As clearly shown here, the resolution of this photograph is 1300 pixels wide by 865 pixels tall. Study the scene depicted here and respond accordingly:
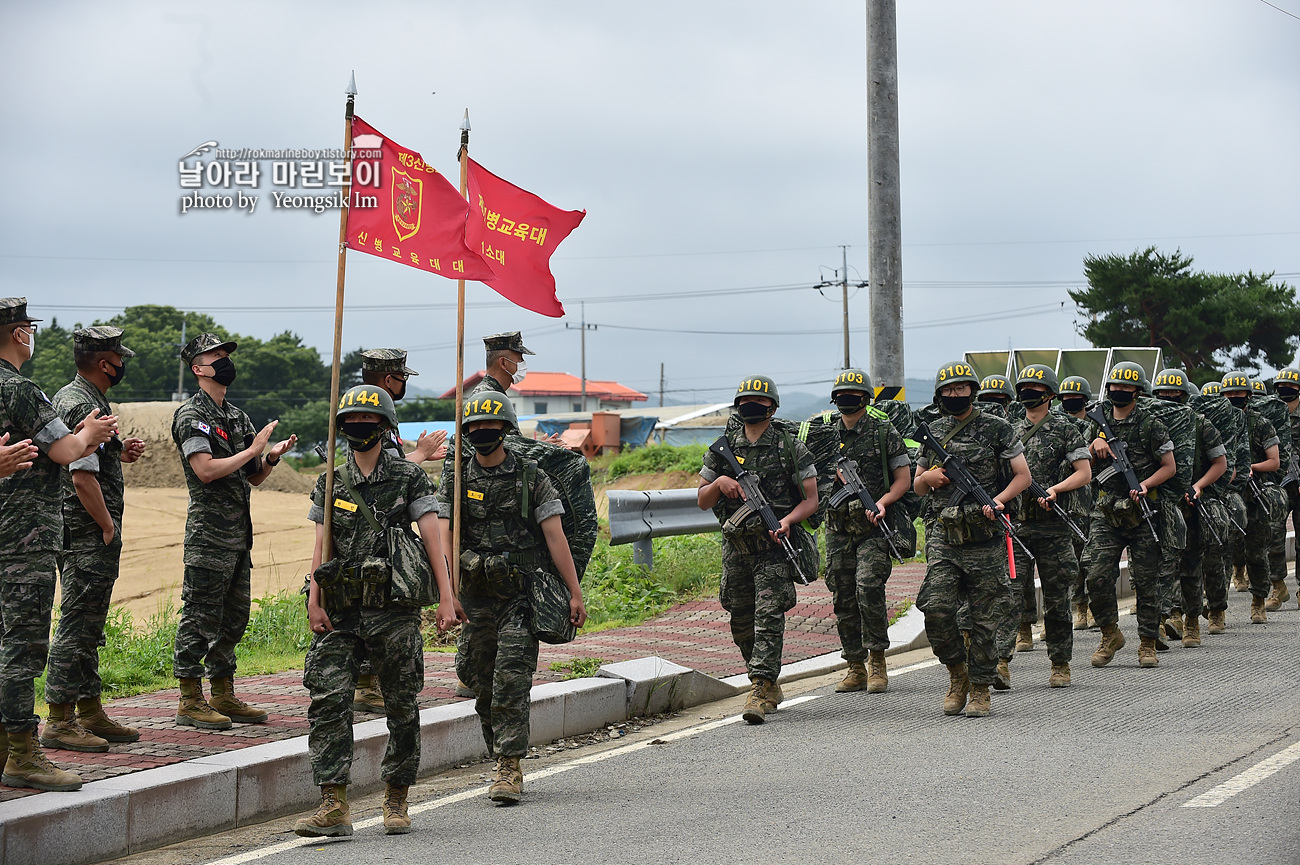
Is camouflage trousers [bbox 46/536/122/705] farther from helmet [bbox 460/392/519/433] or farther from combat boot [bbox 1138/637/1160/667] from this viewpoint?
combat boot [bbox 1138/637/1160/667]

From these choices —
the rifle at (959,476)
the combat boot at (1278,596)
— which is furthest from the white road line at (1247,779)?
the combat boot at (1278,596)

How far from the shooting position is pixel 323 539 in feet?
19.6

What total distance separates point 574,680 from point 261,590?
30.4ft

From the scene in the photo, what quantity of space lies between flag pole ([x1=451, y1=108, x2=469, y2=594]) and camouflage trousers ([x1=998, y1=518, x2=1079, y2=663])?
4.47 m

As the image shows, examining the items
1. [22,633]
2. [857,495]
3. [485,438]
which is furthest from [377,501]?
[857,495]

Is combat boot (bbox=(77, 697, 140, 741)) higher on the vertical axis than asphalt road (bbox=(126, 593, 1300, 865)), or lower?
higher

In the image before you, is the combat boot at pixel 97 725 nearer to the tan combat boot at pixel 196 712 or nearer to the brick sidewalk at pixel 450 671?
the brick sidewalk at pixel 450 671

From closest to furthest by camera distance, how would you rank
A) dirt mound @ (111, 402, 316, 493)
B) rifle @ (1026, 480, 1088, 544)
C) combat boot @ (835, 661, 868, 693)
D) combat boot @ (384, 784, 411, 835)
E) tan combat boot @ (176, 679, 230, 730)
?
combat boot @ (384, 784, 411, 835) → tan combat boot @ (176, 679, 230, 730) → combat boot @ (835, 661, 868, 693) → rifle @ (1026, 480, 1088, 544) → dirt mound @ (111, 402, 316, 493)

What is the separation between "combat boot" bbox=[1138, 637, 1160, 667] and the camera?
10062mm

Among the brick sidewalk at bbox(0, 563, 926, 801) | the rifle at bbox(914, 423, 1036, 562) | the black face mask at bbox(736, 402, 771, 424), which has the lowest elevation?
the brick sidewalk at bbox(0, 563, 926, 801)

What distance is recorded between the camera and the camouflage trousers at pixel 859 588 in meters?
9.05

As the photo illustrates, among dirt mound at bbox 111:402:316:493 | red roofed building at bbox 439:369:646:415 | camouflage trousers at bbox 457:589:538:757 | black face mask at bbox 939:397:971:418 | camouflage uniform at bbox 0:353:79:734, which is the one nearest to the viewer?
camouflage uniform at bbox 0:353:79:734

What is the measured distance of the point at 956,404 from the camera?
8672 millimetres

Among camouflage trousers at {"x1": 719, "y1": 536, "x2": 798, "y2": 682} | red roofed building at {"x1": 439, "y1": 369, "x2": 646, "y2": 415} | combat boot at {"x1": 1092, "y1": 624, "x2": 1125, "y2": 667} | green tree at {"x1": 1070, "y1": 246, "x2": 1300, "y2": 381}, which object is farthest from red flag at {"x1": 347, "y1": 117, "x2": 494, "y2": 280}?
red roofed building at {"x1": 439, "y1": 369, "x2": 646, "y2": 415}
